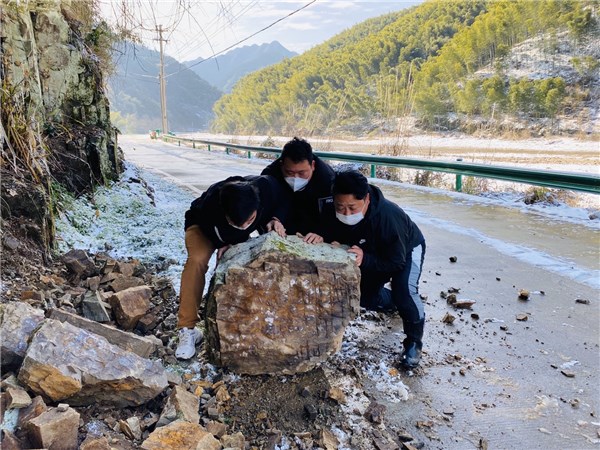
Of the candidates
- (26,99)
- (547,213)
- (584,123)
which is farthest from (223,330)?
(584,123)

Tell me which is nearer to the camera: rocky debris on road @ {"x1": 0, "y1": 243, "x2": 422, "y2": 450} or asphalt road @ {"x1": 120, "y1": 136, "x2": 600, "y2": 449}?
rocky debris on road @ {"x1": 0, "y1": 243, "x2": 422, "y2": 450}

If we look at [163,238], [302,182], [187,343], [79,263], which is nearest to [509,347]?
[302,182]

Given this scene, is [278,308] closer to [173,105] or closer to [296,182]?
[296,182]

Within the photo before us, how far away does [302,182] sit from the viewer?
3783mm

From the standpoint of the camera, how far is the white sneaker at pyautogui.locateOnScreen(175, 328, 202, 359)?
3.07 meters

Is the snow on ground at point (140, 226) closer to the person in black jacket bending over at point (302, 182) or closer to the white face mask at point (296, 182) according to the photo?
the person in black jacket bending over at point (302, 182)

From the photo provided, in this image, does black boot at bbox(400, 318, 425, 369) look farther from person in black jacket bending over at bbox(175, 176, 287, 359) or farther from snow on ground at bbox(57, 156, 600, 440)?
person in black jacket bending over at bbox(175, 176, 287, 359)

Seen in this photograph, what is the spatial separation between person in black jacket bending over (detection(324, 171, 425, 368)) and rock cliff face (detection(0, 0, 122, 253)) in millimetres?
2575

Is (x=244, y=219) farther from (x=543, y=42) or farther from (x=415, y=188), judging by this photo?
(x=543, y=42)

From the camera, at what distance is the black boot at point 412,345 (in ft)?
10.2

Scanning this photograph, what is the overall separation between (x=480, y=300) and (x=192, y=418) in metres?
2.77

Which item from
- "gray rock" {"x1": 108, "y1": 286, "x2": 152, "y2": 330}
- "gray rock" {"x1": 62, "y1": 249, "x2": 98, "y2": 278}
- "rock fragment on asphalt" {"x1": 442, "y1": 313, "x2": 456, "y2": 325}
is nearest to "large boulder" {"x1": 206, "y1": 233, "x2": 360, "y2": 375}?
"gray rock" {"x1": 108, "y1": 286, "x2": 152, "y2": 330}

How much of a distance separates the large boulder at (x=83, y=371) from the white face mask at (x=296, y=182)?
5.95 feet

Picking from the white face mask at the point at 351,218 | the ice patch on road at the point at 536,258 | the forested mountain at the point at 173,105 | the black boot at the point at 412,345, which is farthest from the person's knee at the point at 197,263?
the forested mountain at the point at 173,105
